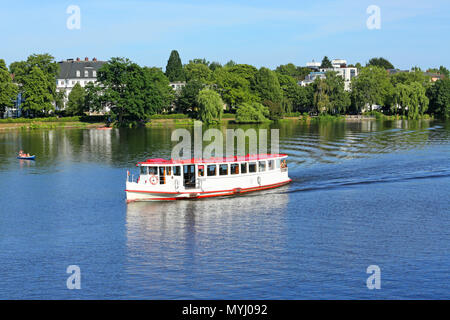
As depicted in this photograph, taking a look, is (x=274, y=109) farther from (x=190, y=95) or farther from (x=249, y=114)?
(x=190, y=95)

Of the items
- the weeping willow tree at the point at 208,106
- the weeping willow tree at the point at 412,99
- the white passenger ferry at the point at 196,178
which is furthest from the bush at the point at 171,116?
the white passenger ferry at the point at 196,178

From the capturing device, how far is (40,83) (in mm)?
157750

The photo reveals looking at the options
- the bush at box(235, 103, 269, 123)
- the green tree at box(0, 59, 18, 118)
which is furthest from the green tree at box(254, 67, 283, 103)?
the green tree at box(0, 59, 18, 118)

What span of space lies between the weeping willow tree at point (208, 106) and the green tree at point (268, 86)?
27799 mm

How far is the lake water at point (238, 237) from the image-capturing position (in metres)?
33.0

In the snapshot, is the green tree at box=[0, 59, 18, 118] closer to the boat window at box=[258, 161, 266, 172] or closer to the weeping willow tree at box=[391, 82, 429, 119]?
the boat window at box=[258, 161, 266, 172]

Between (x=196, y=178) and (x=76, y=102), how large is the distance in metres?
124

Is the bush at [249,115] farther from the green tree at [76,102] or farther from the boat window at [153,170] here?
the boat window at [153,170]

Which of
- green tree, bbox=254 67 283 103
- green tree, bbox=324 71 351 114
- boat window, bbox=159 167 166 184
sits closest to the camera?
boat window, bbox=159 167 166 184

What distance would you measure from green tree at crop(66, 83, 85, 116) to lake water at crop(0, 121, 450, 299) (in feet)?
320

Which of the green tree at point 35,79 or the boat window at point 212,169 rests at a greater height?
the green tree at point 35,79

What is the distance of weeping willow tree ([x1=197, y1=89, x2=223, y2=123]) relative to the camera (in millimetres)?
166250

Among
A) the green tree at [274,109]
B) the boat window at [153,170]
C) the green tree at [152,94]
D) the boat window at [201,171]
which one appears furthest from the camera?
the green tree at [274,109]

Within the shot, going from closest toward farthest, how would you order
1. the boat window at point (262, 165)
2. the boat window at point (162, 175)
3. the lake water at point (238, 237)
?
the lake water at point (238, 237) < the boat window at point (162, 175) < the boat window at point (262, 165)
